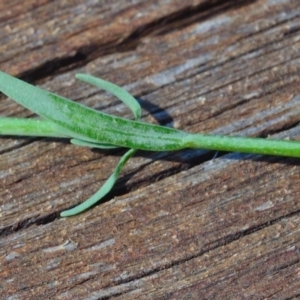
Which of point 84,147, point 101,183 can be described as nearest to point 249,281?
point 101,183

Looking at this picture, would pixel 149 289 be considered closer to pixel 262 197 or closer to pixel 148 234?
pixel 148 234

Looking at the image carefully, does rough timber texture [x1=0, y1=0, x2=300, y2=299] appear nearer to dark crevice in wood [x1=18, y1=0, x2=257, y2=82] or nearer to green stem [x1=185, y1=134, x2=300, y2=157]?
dark crevice in wood [x1=18, y1=0, x2=257, y2=82]

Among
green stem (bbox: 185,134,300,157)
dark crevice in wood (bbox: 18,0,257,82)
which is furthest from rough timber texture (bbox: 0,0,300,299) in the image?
green stem (bbox: 185,134,300,157)

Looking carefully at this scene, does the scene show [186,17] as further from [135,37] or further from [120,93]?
[120,93]

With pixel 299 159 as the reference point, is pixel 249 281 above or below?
below

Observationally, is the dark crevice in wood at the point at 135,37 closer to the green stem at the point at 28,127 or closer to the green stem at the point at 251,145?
the green stem at the point at 28,127

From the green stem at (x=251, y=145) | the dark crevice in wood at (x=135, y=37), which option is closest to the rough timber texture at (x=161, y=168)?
the dark crevice in wood at (x=135, y=37)

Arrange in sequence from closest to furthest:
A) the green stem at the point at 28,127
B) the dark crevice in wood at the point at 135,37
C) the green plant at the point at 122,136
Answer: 1. the green plant at the point at 122,136
2. the green stem at the point at 28,127
3. the dark crevice in wood at the point at 135,37
